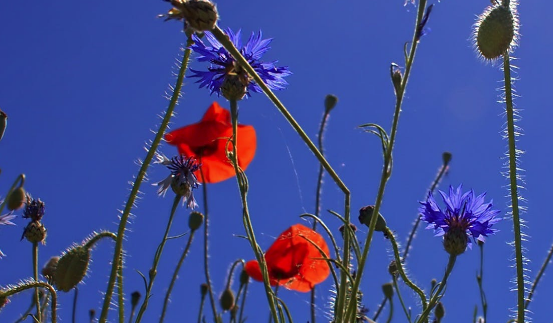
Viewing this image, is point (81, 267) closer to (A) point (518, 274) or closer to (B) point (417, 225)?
(A) point (518, 274)

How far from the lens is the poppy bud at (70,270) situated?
4.75ft

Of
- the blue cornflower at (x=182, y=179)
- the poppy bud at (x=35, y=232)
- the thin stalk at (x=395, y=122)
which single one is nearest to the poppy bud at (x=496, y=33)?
the thin stalk at (x=395, y=122)

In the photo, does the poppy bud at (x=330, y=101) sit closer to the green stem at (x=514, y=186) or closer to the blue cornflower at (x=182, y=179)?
the blue cornflower at (x=182, y=179)

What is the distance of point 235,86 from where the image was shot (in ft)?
4.71

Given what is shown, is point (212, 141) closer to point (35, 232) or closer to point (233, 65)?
point (233, 65)

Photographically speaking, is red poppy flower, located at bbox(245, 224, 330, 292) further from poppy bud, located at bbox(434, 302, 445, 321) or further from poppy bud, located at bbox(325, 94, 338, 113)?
poppy bud, located at bbox(325, 94, 338, 113)

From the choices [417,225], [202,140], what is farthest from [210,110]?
[417,225]

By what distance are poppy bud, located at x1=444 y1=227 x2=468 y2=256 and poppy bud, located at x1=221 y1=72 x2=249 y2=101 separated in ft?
1.73

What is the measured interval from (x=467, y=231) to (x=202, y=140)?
75 centimetres

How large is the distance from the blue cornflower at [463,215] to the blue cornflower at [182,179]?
2.19ft

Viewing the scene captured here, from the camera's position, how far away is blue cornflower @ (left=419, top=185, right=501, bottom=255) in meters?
1.50

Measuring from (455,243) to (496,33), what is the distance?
43cm

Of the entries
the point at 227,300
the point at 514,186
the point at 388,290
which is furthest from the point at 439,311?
the point at 514,186

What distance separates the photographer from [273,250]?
6.10 ft
